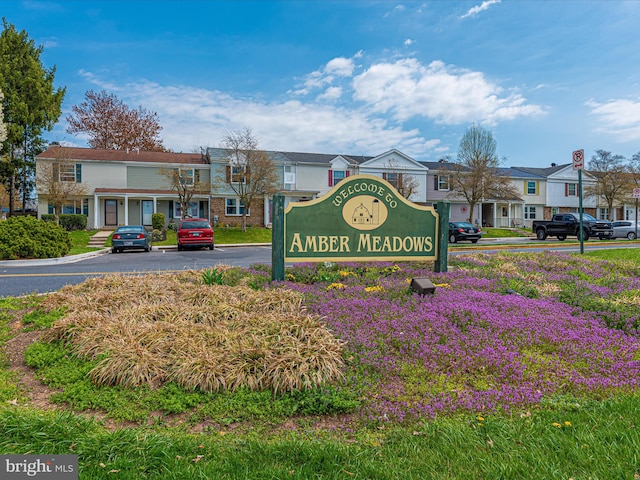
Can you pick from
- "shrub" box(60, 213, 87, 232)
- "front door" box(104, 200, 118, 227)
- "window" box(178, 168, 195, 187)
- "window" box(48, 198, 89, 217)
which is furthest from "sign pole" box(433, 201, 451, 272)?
"window" box(48, 198, 89, 217)

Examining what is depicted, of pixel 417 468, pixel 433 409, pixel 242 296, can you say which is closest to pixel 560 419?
pixel 433 409

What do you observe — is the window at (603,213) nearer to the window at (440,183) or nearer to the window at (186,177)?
the window at (440,183)

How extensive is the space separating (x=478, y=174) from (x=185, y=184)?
25.0m

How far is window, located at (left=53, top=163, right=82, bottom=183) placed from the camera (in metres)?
30.7

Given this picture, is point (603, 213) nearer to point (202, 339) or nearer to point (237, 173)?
point (237, 173)

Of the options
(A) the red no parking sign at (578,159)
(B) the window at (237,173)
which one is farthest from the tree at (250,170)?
(A) the red no parking sign at (578,159)

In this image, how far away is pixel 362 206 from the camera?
7.39 meters

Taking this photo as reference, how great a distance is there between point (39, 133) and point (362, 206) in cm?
3933

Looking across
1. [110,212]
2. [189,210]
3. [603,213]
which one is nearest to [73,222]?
[110,212]

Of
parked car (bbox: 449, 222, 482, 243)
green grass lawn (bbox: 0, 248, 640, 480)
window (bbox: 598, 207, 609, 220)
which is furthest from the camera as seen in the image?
window (bbox: 598, 207, 609, 220)

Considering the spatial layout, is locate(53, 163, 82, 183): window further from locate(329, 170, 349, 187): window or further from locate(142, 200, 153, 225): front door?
locate(329, 170, 349, 187): window

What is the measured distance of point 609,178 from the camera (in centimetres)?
4081

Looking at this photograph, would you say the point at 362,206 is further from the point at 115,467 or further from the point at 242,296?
the point at 115,467

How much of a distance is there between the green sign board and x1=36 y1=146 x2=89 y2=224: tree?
87.5 feet
